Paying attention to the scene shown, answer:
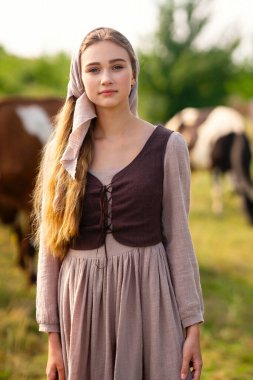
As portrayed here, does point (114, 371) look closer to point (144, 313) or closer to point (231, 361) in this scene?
point (144, 313)

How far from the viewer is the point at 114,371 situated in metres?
1.64

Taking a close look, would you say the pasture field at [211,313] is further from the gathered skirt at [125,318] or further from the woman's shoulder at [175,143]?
the woman's shoulder at [175,143]

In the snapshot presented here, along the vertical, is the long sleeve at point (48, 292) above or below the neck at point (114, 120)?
below

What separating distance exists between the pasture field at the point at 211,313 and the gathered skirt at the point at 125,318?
5.40 ft

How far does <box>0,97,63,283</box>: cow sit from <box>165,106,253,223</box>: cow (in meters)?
4.32

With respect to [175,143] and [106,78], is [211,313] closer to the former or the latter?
[175,143]

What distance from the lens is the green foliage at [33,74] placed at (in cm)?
2073

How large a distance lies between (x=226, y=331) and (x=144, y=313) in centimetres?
248

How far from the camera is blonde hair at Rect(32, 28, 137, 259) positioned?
166cm

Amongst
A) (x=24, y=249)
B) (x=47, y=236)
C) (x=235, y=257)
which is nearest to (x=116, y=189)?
(x=47, y=236)

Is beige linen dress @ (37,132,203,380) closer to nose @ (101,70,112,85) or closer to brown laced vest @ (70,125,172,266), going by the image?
brown laced vest @ (70,125,172,266)

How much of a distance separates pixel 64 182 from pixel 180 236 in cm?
36

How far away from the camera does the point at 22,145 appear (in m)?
4.61

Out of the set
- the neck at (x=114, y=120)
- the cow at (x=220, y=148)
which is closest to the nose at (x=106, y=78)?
the neck at (x=114, y=120)
